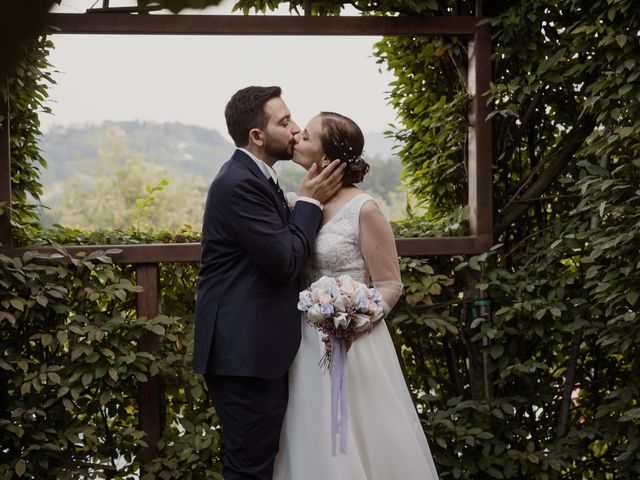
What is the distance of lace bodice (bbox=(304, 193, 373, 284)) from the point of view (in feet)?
9.15

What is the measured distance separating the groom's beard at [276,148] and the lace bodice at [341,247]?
0.94 feet

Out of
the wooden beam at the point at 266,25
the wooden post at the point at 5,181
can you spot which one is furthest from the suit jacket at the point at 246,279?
the wooden post at the point at 5,181

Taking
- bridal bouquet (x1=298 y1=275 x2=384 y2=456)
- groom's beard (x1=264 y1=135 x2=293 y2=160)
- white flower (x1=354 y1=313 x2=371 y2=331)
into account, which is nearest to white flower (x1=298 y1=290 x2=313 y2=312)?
bridal bouquet (x1=298 y1=275 x2=384 y2=456)

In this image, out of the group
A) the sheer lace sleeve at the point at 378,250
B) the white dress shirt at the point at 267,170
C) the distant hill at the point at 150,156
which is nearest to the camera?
the white dress shirt at the point at 267,170

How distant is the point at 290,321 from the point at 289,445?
0.43 meters

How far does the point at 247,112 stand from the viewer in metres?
2.73

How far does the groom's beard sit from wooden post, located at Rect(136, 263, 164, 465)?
1316 mm

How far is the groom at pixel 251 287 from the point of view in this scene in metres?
2.57

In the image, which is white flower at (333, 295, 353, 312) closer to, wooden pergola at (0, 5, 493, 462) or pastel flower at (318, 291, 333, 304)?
pastel flower at (318, 291, 333, 304)

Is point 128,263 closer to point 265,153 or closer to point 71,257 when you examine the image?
point 71,257

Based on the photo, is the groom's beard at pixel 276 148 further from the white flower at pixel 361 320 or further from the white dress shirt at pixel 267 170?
the white flower at pixel 361 320

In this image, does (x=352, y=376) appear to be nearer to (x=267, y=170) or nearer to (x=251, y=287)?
(x=251, y=287)

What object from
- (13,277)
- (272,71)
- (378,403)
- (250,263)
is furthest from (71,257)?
(272,71)

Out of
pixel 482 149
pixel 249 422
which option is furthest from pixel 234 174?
pixel 482 149
